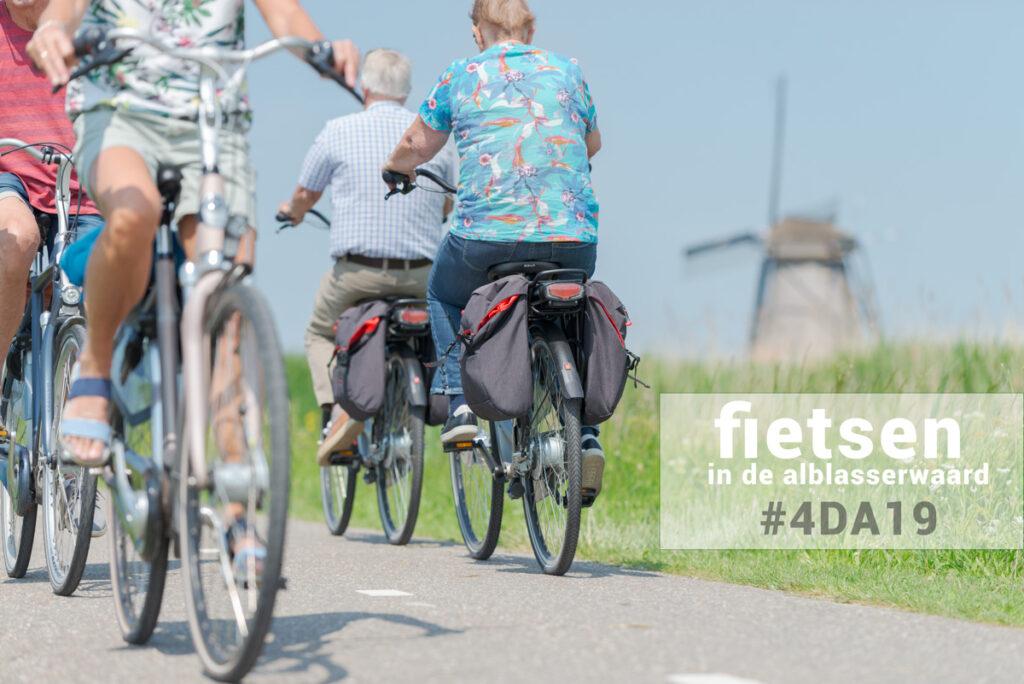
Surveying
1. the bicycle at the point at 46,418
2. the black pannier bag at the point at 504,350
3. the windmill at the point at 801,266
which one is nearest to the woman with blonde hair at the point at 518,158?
the black pannier bag at the point at 504,350

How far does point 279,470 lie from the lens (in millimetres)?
3854

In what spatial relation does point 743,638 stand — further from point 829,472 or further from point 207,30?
point 829,472

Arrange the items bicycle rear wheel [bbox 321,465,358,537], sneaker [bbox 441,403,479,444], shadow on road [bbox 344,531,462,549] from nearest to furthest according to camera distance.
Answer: sneaker [bbox 441,403,479,444], shadow on road [bbox 344,531,462,549], bicycle rear wheel [bbox 321,465,358,537]

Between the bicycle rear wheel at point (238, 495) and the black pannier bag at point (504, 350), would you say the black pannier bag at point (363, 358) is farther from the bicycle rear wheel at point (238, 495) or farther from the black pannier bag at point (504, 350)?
the bicycle rear wheel at point (238, 495)

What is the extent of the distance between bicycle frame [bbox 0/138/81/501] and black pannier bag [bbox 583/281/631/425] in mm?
1879

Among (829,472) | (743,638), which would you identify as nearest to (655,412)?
(829,472)

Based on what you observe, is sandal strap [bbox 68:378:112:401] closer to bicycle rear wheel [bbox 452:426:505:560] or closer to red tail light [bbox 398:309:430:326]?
bicycle rear wheel [bbox 452:426:505:560]

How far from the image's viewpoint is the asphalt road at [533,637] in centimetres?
419

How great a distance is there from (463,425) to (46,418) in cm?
181

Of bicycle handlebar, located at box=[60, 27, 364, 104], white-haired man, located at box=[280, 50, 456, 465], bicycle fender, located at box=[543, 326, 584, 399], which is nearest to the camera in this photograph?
bicycle handlebar, located at box=[60, 27, 364, 104]

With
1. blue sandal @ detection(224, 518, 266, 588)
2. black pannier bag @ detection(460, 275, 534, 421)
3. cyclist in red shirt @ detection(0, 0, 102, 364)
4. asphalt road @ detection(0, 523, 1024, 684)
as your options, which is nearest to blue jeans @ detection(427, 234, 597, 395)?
black pannier bag @ detection(460, 275, 534, 421)

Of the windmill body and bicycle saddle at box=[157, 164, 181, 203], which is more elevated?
the windmill body

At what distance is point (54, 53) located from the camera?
4.43m

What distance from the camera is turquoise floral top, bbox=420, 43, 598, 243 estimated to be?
6.46 m
